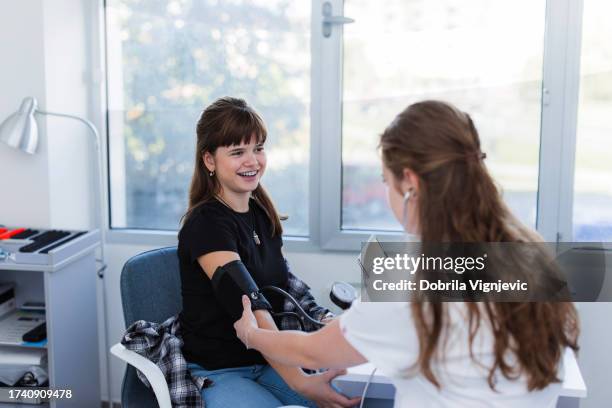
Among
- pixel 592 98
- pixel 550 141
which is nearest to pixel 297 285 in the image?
pixel 550 141

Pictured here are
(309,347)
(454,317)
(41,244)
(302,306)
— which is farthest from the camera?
(41,244)

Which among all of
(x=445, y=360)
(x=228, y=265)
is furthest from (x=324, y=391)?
(x=445, y=360)

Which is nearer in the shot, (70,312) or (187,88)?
(70,312)

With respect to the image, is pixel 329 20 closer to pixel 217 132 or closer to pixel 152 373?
pixel 217 132

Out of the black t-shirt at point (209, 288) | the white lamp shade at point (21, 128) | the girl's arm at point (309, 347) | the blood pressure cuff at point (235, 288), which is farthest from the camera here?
the white lamp shade at point (21, 128)

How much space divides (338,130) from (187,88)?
1.97 feet

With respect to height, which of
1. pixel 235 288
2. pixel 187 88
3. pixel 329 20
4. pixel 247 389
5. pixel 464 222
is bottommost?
pixel 247 389

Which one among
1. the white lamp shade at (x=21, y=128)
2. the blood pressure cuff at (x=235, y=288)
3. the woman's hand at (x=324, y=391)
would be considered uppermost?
the white lamp shade at (x=21, y=128)

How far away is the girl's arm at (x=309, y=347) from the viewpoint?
1.15 metres

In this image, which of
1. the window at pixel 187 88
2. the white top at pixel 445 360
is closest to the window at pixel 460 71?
the window at pixel 187 88

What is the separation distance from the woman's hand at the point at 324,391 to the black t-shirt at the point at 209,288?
27 centimetres

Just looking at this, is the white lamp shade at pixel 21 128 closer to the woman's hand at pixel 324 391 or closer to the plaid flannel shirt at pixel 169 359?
the plaid flannel shirt at pixel 169 359

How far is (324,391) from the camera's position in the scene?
149cm

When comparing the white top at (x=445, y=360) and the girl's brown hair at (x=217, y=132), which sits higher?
the girl's brown hair at (x=217, y=132)
